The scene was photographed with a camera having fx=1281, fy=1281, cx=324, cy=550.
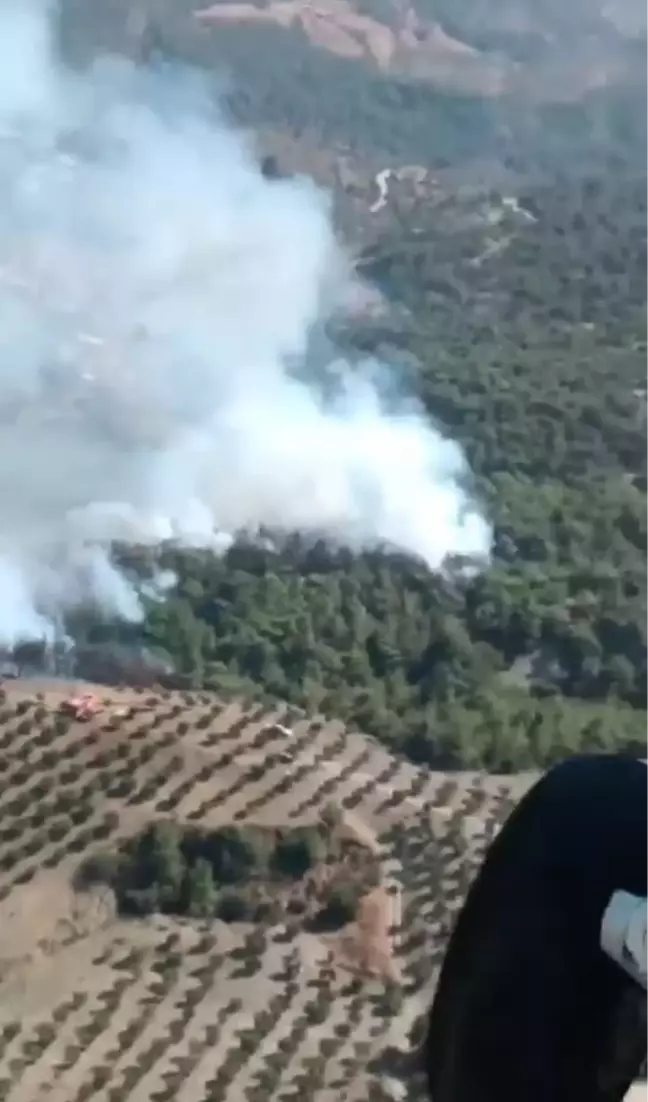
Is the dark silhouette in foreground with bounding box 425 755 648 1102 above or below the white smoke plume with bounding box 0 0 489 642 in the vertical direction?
below

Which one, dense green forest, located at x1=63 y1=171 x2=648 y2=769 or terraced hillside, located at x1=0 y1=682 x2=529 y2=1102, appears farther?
dense green forest, located at x1=63 y1=171 x2=648 y2=769

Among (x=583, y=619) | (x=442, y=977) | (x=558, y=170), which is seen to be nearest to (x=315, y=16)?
(x=558, y=170)

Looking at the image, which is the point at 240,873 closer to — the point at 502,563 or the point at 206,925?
the point at 206,925

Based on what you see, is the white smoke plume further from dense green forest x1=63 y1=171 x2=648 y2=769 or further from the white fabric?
the white fabric

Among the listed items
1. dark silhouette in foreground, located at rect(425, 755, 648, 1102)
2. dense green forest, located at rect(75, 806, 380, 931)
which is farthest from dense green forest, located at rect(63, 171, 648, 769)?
dark silhouette in foreground, located at rect(425, 755, 648, 1102)

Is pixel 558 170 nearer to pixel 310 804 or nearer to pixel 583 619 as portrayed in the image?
pixel 583 619

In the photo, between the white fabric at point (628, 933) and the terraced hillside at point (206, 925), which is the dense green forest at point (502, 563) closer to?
the terraced hillside at point (206, 925)
